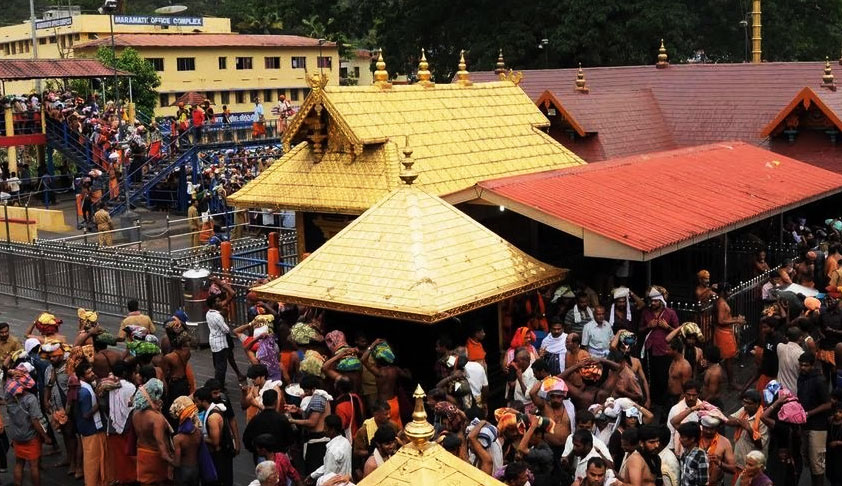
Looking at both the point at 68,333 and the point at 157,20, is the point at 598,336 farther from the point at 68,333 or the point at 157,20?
the point at 157,20

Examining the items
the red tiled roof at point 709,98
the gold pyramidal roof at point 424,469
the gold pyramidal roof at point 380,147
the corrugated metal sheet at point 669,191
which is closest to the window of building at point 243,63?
the red tiled roof at point 709,98

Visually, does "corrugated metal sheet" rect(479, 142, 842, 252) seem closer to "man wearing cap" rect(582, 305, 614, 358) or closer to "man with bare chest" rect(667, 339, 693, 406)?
"man wearing cap" rect(582, 305, 614, 358)

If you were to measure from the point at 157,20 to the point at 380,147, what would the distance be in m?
60.4

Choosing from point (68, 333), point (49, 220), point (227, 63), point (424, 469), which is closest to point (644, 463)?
point (424, 469)

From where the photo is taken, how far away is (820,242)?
64.2 ft

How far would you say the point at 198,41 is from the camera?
6600 cm

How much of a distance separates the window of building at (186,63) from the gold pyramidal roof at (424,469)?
6294 centimetres

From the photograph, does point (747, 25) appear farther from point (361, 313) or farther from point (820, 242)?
point (361, 313)

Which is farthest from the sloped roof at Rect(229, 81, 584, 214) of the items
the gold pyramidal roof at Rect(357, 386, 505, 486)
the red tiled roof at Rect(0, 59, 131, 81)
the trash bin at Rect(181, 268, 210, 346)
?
the red tiled roof at Rect(0, 59, 131, 81)

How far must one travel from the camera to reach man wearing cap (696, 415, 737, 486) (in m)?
9.04

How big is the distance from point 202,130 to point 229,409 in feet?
85.2

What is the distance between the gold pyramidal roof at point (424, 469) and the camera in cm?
568

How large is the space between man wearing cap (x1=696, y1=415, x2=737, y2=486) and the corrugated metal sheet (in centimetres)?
486

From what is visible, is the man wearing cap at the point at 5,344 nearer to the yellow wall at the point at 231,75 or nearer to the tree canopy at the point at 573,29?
the tree canopy at the point at 573,29
